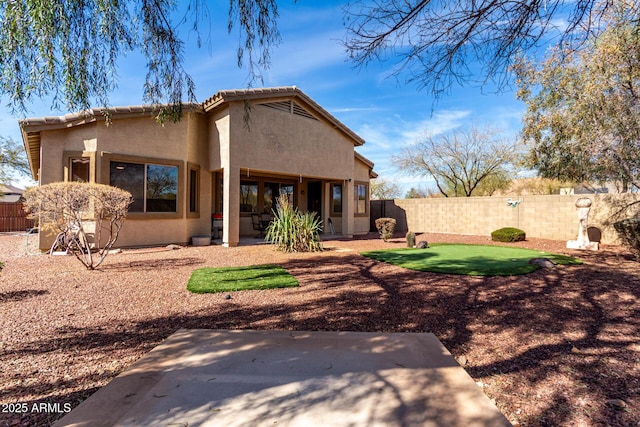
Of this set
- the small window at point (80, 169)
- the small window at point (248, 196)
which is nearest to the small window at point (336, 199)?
the small window at point (248, 196)

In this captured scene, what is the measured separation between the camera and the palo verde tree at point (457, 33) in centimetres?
376

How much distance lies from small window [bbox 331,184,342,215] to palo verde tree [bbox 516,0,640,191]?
27.8 ft

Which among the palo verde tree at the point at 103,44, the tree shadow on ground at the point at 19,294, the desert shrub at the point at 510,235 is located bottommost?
the tree shadow on ground at the point at 19,294

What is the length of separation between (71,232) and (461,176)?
78.3ft

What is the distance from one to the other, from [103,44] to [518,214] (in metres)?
15.2

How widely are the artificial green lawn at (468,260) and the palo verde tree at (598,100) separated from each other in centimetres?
291

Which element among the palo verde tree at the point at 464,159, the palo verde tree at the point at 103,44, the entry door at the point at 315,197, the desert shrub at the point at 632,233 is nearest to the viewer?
the palo verde tree at the point at 103,44

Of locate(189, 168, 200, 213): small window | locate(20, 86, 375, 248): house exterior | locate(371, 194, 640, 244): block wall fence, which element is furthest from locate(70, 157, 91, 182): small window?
locate(371, 194, 640, 244): block wall fence

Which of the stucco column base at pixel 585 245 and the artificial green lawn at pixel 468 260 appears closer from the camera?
the artificial green lawn at pixel 468 260

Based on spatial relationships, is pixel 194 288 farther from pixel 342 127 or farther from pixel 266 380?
pixel 342 127

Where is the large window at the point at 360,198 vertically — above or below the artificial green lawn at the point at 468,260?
above

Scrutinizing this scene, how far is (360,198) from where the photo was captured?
16.6m

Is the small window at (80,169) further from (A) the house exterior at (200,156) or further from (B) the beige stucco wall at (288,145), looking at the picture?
(B) the beige stucco wall at (288,145)

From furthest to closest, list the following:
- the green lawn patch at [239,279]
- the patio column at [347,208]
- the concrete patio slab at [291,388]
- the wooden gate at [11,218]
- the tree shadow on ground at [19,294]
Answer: the wooden gate at [11,218]
the patio column at [347,208]
the green lawn patch at [239,279]
the tree shadow on ground at [19,294]
the concrete patio slab at [291,388]
